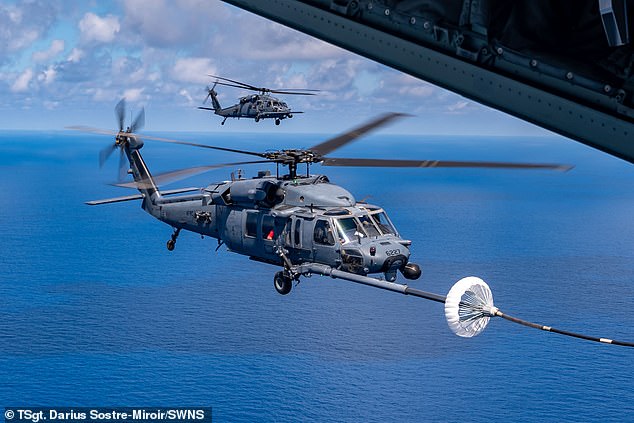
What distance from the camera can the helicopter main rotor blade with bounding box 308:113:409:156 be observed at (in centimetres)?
1991

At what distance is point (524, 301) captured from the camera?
313ft

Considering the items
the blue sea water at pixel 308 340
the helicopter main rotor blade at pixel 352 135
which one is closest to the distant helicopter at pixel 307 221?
the helicopter main rotor blade at pixel 352 135

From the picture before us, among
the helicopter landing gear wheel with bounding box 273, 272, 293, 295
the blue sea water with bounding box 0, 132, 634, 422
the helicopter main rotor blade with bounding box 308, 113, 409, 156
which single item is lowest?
the blue sea water with bounding box 0, 132, 634, 422

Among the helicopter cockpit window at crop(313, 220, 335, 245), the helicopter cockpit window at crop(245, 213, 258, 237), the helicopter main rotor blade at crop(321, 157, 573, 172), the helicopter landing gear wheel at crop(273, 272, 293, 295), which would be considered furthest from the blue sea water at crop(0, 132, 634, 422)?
the helicopter main rotor blade at crop(321, 157, 573, 172)

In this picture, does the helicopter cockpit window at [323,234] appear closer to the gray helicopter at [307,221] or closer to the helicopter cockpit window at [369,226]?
the gray helicopter at [307,221]

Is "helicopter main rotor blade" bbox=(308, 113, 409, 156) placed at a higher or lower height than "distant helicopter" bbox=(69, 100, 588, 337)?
higher

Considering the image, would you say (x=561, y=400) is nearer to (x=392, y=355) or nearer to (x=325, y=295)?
(x=392, y=355)

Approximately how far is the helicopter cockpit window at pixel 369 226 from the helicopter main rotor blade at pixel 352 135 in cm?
260

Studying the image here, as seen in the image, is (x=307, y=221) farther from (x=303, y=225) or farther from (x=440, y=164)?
(x=440, y=164)

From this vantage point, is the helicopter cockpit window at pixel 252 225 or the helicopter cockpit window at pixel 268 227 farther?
the helicopter cockpit window at pixel 252 225

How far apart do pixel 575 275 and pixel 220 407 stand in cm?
6987

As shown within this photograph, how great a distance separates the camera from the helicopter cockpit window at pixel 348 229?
21.0 meters

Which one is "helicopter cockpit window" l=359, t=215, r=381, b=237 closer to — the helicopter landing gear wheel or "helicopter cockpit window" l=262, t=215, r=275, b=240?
the helicopter landing gear wheel

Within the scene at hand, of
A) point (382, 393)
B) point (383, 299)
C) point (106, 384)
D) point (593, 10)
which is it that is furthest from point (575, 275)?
point (593, 10)
